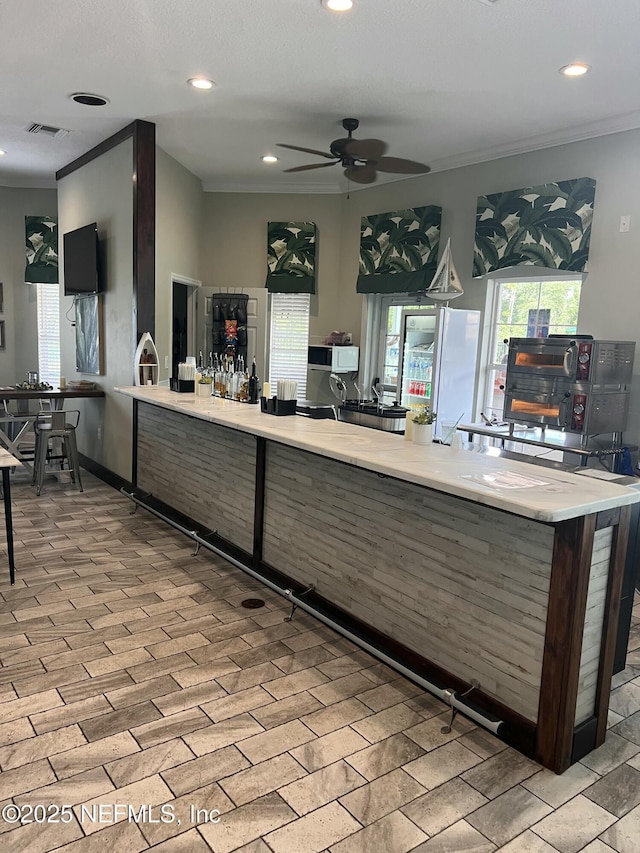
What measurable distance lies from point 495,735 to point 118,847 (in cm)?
136

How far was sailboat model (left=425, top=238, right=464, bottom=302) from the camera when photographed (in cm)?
537

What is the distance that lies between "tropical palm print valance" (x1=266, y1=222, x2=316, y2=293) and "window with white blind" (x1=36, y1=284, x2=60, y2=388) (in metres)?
2.99

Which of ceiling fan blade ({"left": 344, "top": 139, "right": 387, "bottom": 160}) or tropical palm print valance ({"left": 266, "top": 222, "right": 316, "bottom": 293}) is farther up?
ceiling fan blade ({"left": 344, "top": 139, "right": 387, "bottom": 160})

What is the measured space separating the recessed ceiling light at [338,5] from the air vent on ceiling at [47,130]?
3.22 m

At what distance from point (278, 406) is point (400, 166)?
6.59 ft

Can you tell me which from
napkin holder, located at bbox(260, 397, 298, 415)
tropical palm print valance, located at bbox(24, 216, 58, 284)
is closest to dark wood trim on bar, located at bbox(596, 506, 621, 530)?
napkin holder, located at bbox(260, 397, 298, 415)

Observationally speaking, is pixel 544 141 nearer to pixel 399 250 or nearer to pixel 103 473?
pixel 399 250

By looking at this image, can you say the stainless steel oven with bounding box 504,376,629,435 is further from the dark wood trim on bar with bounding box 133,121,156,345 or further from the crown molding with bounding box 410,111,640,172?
the dark wood trim on bar with bounding box 133,121,156,345

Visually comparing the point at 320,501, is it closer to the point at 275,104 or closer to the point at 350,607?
the point at 350,607

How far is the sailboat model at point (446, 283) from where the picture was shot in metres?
5.37

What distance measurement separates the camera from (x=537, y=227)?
199 inches

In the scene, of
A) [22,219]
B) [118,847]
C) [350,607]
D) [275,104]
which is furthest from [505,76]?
[22,219]

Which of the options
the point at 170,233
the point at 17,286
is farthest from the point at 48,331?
the point at 170,233

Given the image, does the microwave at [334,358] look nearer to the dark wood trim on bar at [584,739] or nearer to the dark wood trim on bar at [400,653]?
the dark wood trim on bar at [400,653]
